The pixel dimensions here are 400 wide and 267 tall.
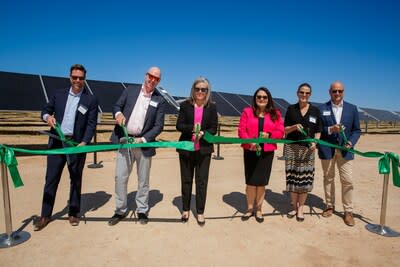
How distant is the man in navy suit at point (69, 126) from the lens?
150 inches

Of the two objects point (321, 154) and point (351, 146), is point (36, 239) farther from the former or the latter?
point (351, 146)

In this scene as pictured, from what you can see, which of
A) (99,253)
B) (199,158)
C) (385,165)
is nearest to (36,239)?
(99,253)

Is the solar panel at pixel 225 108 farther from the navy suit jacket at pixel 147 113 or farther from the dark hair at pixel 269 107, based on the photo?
the navy suit jacket at pixel 147 113

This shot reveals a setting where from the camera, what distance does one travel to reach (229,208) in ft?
15.9

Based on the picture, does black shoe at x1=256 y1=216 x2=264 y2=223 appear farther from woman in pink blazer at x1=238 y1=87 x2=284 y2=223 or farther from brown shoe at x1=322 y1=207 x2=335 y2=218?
brown shoe at x1=322 y1=207 x2=335 y2=218

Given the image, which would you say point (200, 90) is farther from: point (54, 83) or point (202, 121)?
point (54, 83)

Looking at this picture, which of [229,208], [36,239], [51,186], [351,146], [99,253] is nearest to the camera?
[99,253]

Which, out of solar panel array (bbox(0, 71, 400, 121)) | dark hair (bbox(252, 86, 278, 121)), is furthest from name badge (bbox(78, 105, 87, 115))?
solar panel array (bbox(0, 71, 400, 121))

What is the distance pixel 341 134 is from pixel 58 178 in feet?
13.2

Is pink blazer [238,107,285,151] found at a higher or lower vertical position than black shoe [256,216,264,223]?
higher

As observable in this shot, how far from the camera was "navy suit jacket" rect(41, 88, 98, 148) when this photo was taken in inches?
151

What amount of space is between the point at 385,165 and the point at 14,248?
484 cm

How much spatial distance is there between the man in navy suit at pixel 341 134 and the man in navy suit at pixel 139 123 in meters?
2.47

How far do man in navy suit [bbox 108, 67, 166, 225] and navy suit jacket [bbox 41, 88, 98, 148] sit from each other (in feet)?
1.12
